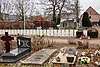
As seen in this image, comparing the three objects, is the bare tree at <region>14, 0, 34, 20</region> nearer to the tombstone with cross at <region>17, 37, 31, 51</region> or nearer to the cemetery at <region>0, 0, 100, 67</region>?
the cemetery at <region>0, 0, 100, 67</region>

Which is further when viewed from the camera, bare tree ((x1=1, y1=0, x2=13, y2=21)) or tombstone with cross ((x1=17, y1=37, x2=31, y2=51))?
bare tree ((x1=1, y1=0, x2=13, y2=21))

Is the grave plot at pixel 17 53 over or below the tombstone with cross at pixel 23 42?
below

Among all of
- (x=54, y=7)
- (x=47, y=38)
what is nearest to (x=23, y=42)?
(x=47, y=38)

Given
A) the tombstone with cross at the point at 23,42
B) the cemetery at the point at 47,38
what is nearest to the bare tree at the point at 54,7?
the cemetery at the point at 47,38

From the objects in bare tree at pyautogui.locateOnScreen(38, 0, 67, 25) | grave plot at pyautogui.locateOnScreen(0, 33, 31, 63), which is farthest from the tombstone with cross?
bare tree at pyautogui.locateOnScreen(38, 0, 67, 25)

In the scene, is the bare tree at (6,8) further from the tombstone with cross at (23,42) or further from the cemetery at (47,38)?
the tombstone with cross at (23,42)

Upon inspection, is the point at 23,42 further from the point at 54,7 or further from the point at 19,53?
the point at 54,7

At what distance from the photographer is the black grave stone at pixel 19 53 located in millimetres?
10906

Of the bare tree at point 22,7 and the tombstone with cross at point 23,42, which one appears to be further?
the bare tree at point 22,7

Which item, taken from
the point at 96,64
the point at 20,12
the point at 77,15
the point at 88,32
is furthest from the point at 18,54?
the point at 77,15

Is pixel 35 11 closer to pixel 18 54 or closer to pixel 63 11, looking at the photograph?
pixel 63 11

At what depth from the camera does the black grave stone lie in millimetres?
10906

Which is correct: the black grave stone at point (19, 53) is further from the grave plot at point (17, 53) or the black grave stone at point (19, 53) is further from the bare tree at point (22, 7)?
the bare tree at point (22, 7)

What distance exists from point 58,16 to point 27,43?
30373 mm
